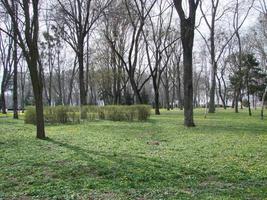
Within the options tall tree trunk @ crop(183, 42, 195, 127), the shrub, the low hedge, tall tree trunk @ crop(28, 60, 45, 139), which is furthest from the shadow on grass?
the shrub

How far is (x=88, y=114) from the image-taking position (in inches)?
1068

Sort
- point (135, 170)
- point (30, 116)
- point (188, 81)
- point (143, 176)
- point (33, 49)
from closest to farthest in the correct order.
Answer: point (143, 176)
point (135, 170)
point (33, 49)
point (188, 81)
point (30, 116)

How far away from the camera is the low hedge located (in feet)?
77.6

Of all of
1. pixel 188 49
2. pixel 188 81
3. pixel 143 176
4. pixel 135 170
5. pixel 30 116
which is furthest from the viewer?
pixel 30 116

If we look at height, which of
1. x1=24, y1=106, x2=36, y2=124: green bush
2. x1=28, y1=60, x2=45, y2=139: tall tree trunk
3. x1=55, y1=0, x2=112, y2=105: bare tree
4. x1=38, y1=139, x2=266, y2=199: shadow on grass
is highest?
x1=55, y1=0, x2=112, y2=105: bare tree

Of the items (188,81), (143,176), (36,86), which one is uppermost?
(188,81)

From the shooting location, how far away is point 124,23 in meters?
41.6

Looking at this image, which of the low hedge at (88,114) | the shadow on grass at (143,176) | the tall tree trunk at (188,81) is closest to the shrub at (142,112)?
the low hedge at (88,114)

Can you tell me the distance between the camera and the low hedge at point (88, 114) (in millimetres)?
23641

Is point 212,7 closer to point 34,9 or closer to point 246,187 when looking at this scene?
point 34,9

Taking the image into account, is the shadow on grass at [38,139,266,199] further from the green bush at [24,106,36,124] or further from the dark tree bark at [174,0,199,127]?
the green bush at [24,106,36,124]

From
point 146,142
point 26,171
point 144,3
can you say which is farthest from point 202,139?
point 144,3

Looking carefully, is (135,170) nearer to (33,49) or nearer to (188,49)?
(33,49)

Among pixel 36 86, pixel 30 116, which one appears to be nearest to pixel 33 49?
pixel 36 86
